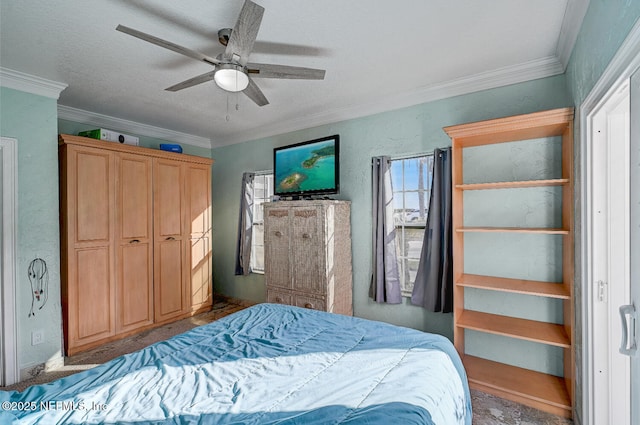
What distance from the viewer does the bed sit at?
3.66ft

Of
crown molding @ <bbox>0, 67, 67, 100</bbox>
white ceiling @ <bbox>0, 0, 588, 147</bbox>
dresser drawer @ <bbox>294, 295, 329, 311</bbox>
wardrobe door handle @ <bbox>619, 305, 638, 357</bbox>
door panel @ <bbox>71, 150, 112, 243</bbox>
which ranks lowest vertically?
dresser drawer @ <bbox>294, 295, 329, 311</bbox>

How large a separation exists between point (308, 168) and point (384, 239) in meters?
1.20

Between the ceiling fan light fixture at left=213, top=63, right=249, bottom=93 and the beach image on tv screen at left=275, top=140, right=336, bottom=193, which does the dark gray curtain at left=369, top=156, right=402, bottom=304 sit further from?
the ceiling fan light fixture at left=213, top=63, right=249, bottom=93

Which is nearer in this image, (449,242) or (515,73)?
(515,73)

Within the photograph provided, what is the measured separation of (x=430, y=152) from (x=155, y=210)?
3.28m

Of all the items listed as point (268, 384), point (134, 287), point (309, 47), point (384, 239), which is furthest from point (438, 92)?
point (134, 287)

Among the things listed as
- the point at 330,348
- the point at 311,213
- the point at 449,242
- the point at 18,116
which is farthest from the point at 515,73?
the point at 18,116

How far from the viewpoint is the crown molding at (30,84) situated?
99.2 inches

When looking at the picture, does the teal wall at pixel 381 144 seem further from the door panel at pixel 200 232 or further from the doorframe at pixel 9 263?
the doorframe at pixel 9 263

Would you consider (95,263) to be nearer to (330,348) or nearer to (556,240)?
(330,348)

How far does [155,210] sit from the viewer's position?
376 cm

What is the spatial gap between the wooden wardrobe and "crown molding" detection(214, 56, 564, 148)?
150 centimetres

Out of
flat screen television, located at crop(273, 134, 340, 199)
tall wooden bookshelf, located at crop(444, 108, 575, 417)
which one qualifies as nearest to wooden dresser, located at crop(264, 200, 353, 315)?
flat screen television, located at crop(273, 134, 340, 199)

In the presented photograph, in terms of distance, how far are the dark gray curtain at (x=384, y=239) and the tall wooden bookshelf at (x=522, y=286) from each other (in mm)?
681
